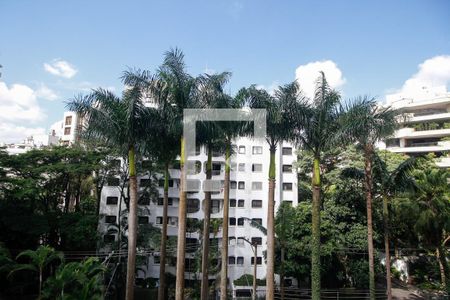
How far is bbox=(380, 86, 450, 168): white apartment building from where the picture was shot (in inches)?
1649

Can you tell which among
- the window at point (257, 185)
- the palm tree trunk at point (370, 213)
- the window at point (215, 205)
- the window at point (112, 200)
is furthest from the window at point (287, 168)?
the palm tree trunk at point (370, 213)

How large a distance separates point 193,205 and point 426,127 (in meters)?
31.5

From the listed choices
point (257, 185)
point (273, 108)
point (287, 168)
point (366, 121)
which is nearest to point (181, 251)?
point (273, 108)

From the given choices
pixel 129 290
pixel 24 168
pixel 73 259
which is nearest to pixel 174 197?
pixel 73 259

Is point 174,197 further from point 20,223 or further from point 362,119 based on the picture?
point 362,119

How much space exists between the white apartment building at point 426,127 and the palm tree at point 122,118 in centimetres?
3595

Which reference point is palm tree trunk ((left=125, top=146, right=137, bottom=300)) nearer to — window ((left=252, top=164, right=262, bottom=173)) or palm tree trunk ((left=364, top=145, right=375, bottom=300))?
palm tree trunk ((left=364, top=145, right=375, bottom=300))

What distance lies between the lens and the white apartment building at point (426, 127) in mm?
41888

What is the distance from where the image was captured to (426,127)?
4362 cm

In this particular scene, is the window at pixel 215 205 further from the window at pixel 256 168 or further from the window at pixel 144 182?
the window at pixel 144 182

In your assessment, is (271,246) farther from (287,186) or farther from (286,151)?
(286,151)

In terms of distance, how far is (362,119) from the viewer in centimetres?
1372

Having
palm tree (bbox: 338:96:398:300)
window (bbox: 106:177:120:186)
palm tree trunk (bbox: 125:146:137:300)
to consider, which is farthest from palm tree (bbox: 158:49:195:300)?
window (bbox: 106:177:120:186)

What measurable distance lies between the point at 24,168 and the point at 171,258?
14979mm
